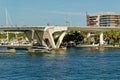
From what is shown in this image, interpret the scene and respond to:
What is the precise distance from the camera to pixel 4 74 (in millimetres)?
61656

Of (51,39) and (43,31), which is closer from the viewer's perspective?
(43,31)

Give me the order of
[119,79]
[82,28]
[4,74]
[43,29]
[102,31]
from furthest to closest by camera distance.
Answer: [102,31] < [82,28] < [43,29] < [4,74] < [119,79]

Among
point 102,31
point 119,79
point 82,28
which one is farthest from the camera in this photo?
point 102,31

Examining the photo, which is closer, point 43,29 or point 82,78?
point 82,78

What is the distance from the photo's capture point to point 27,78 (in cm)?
5634

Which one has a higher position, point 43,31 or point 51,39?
point 43,31

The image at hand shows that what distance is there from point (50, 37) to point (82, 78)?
96.0 meters

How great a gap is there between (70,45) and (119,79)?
135 meters

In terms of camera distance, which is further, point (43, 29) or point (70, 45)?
point (70, 45)

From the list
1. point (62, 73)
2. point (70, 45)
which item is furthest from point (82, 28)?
point (62, 73)

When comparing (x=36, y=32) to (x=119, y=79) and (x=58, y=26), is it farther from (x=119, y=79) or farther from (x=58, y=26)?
(x=119, y=79)

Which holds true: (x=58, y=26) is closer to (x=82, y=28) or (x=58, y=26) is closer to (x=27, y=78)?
(x=82, y=28)

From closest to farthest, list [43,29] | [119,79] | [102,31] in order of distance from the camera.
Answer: [119,79] < [43,29] < [102,31]

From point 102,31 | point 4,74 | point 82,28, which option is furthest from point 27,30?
point 4,74
